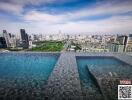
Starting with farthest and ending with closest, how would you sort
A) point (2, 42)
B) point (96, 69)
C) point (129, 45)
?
point (2, 42)
point (129, 45)
point (96, 69)

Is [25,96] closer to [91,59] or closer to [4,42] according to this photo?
[91,59]

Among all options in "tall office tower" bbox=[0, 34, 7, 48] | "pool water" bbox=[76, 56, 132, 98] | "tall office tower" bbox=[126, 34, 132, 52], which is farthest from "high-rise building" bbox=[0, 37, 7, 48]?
"tall office tower" bbox=[126, 34, 132, 52]

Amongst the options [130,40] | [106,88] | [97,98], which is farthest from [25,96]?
[130,40]

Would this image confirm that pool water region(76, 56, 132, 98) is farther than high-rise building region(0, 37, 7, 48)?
No

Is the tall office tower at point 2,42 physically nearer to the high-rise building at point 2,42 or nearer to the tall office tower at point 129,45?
the high-rise building at point 2,42

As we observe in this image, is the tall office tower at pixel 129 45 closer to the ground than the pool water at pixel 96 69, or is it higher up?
higher up

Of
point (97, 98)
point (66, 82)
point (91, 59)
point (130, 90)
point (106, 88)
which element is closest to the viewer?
point (130, 90)

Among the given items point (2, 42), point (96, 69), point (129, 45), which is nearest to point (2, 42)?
point (2, 42)

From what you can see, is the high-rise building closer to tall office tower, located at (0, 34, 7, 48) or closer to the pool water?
tall office tower, located at (0, 34, 7, 48)

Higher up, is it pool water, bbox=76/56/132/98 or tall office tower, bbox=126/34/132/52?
tall office tower, bbox=126/34/132/52

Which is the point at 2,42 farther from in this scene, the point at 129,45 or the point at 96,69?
the point at 129,45

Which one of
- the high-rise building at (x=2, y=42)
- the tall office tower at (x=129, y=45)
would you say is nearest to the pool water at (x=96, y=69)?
the tall office tower at (x=129, y=45)
